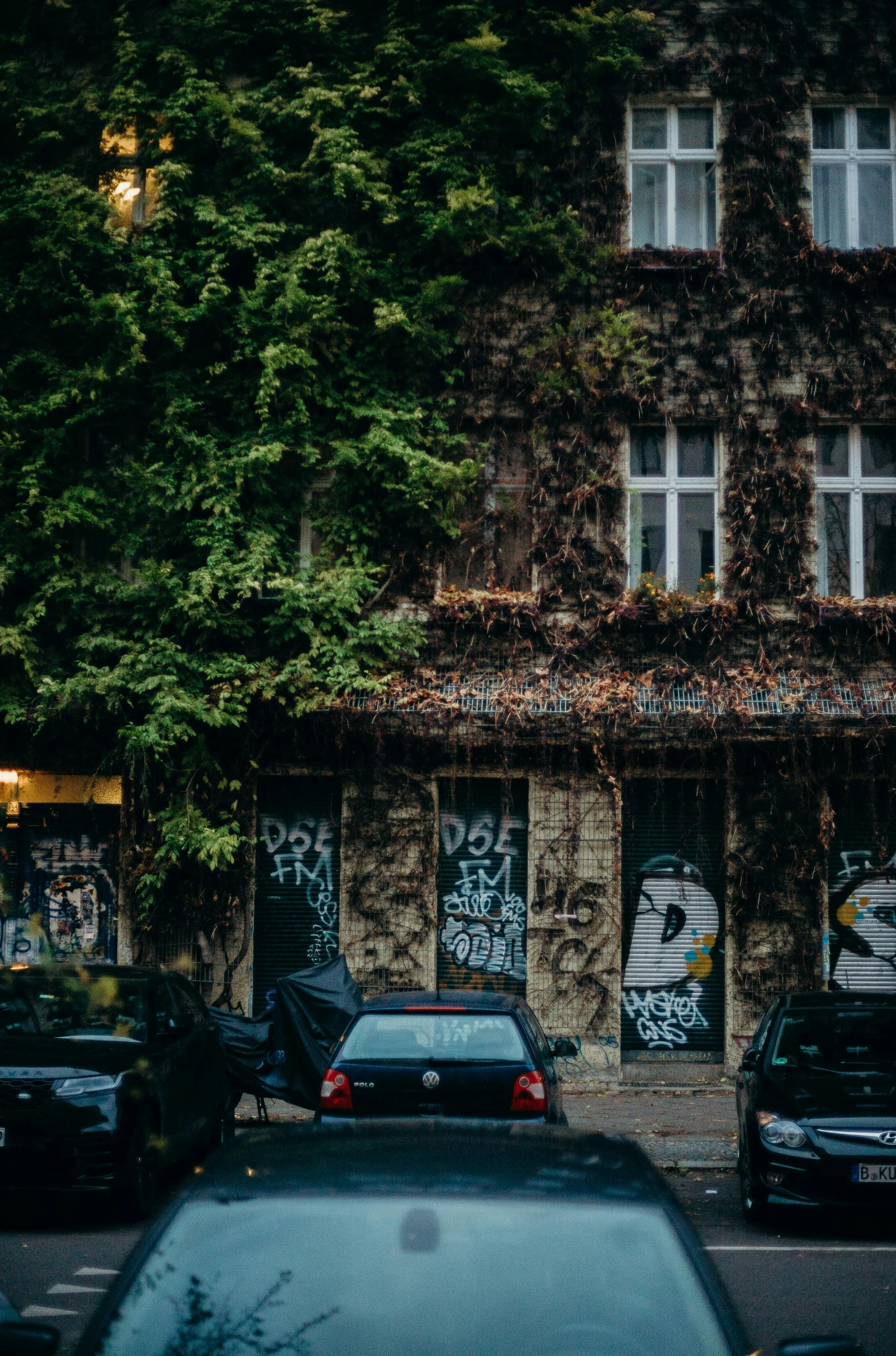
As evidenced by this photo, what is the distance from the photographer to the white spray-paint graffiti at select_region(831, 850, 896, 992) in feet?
56.2

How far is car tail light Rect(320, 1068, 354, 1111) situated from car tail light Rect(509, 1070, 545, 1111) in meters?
1.10

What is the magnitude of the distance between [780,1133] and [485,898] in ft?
26.4

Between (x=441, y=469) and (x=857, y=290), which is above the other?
(x=857, y=290)

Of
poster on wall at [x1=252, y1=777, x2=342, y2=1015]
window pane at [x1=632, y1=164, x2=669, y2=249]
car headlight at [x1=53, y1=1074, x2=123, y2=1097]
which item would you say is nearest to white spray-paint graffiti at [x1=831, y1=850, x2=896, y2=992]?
poster on wall at [x1=252, y1=777, x2=342, y2=1015]

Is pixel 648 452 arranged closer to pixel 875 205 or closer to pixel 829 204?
pixel 829 204

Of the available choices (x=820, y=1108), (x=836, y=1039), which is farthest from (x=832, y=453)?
(x=820, y=1108)

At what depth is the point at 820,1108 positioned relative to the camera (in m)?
9.53

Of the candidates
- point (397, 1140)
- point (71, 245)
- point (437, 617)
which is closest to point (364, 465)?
point (437, 617)

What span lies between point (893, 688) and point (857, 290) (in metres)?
5.10

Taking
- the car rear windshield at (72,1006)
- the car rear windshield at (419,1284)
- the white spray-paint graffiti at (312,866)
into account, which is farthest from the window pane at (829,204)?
the car rear windshield at (419,1284)

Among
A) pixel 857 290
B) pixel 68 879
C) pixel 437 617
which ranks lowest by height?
pixel 68 879

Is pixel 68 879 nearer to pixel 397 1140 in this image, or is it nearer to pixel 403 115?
pixel 403 115

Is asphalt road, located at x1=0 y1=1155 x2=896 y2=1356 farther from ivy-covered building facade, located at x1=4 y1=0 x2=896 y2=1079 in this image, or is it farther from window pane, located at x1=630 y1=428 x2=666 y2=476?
window pane, located at x1=630 y1=428 x2=666 y2=476

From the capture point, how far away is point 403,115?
1808 centimetres
